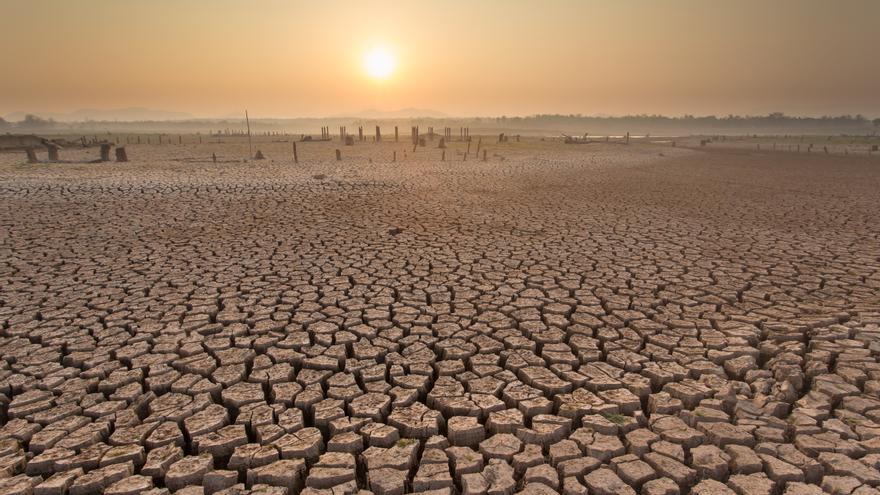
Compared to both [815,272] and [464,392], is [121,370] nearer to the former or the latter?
[464,392]

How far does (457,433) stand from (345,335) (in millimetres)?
1699

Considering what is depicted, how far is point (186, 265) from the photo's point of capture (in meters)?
6.34

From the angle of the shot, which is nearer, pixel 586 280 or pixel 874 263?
pixel 586 280

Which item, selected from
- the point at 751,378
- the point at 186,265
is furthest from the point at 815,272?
the point at 186,265

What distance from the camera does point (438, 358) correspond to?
12.8 ft

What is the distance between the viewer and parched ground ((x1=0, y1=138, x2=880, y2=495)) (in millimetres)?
2623

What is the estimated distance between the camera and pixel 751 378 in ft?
11.6

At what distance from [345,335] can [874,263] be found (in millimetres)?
7392

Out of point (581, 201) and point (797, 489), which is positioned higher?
point (581, 201)

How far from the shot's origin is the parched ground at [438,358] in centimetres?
262

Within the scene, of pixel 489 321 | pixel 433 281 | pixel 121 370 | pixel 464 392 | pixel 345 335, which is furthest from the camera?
pixel 433 281

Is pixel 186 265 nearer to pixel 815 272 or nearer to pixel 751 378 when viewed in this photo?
pixel 751 378

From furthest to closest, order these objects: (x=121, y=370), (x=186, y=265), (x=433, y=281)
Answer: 1. (x=186, y=265)
2. (x=433, y=281)
3. (x=121, y=370)

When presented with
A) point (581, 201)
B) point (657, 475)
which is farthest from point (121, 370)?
point (581, 201)
